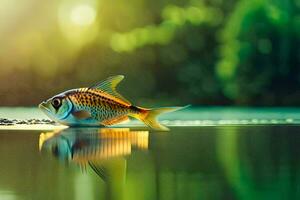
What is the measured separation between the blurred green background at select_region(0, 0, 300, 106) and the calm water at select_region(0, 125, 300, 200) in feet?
5.30

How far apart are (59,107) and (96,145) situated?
773 millimetres

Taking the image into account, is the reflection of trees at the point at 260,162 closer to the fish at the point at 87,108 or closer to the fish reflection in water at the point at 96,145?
the fish reflection in water at the point at 96,145

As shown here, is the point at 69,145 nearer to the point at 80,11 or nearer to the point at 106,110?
the point at 106,110

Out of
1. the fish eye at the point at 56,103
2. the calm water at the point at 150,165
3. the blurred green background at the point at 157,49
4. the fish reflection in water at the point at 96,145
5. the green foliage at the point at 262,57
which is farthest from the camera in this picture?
the green foliage at the point at 262,57

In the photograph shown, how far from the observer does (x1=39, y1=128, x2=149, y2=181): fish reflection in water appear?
209cm

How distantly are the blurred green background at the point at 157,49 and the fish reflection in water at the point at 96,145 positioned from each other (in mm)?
1479

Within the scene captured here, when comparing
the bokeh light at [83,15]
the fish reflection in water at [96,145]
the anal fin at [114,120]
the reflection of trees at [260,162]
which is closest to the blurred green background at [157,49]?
the bokeh light at [83,15]

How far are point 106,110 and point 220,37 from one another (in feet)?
5.47

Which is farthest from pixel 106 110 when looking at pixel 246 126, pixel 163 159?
pixel 163 159

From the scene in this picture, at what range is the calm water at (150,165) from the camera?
164 cm

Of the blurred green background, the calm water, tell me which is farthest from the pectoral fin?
the blurred green background

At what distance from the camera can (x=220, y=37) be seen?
475cm

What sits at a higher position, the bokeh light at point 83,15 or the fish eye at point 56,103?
the bokeh light at point 83,15

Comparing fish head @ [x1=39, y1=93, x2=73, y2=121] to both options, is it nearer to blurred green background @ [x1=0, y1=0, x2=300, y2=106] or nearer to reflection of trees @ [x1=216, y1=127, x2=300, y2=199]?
reflection of trees @ [x1=216, y1=127, x2=300, y2=199]
